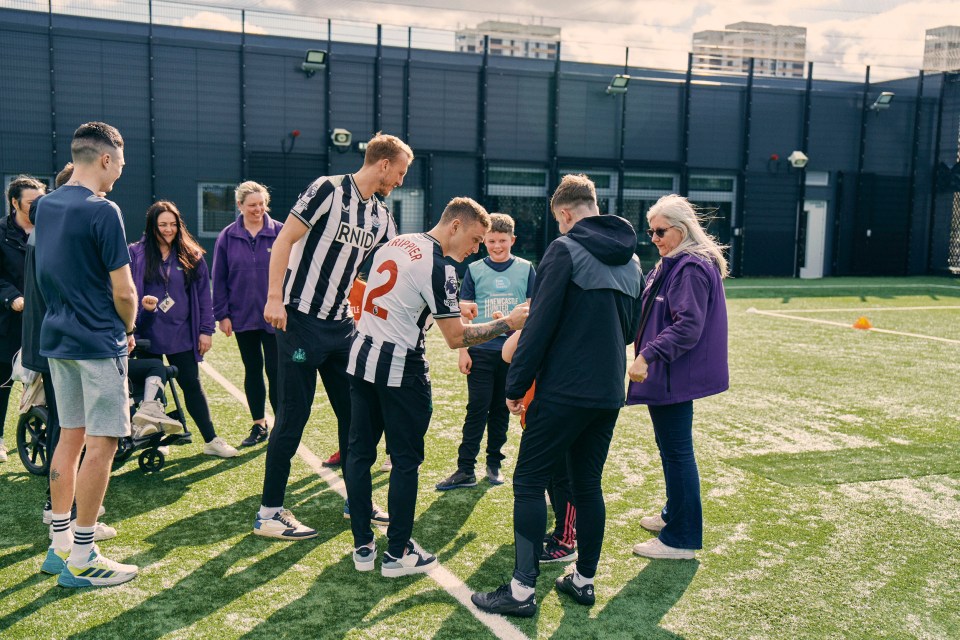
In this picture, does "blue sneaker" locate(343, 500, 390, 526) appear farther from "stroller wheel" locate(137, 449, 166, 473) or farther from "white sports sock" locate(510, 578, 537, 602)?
"stroller wheel" locate(137, 449, 166, 473)

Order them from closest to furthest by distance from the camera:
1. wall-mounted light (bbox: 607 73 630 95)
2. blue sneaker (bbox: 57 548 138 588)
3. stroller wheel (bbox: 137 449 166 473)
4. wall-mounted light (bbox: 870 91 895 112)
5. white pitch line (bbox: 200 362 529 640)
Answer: white pitch line (bbox: 200 362 529 640)
blue sneaker (bbox: 57 548 138 588)
stroller wheel (bbox: 137 449 166 473)
wall-mounted light (bbox: 607 73 630 95)
wall-mounted light (bbox: 870 91 895 112)

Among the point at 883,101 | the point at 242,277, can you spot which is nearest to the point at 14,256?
the point at 242,277

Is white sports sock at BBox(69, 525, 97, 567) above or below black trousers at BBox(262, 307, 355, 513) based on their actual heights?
below

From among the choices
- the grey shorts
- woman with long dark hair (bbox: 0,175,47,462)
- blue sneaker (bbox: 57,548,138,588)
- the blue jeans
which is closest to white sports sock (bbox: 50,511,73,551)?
blue sneaker (bbox: 57,548,138,588)

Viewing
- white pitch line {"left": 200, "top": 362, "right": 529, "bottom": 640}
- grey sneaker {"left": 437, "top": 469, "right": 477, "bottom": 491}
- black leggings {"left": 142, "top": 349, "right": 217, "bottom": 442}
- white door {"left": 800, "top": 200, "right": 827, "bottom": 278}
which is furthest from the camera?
white door {"left": 800, "top": 200, "right": 827, "bottom": 278}

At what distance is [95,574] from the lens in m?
3.82

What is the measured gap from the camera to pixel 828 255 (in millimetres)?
25203

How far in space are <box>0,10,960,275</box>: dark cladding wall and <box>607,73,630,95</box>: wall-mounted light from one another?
276 mm

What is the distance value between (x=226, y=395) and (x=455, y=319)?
4847 millimetres

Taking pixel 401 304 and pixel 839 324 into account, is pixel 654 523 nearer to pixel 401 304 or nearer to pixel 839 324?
pixel 401 304

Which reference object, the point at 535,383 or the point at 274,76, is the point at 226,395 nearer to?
the point at 535,383

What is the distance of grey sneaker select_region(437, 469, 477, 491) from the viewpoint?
17.8 ft

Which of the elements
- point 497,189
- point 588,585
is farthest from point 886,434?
point 497,189

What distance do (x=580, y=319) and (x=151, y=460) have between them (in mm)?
3499
